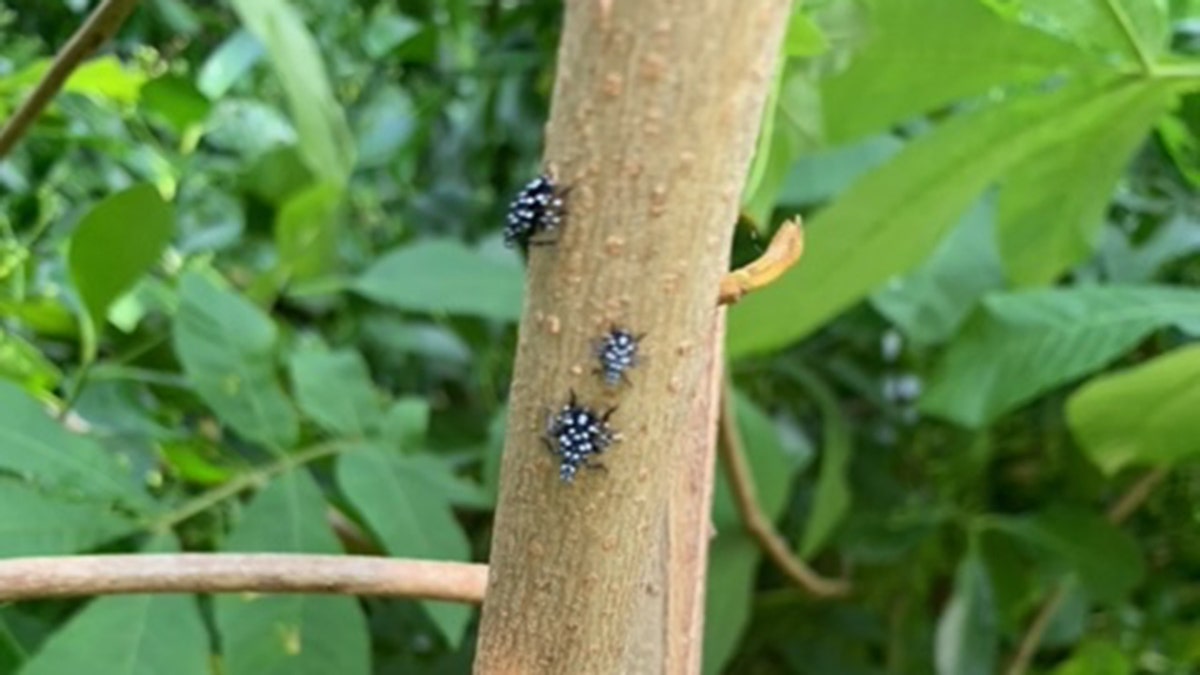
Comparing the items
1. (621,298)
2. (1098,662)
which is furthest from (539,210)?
(1098,662)

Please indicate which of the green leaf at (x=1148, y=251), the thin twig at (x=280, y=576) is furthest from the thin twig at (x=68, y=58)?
the green leaf at (x=1148, y=251)

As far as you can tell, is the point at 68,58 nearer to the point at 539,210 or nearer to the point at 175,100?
the point at 175,100

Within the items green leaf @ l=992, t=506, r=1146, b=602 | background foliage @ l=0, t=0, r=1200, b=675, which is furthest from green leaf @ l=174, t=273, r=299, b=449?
green leaf @ l=992, t=506, r=1146, b=602

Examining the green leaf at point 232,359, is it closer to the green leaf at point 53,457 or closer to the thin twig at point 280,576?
the green leaf at point 53,457

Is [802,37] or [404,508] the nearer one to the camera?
[802,37]

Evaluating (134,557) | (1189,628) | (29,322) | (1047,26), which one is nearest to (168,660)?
(134,557)

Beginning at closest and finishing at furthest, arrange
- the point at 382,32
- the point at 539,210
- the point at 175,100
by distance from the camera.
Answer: the point at 539,210, the point at 175,100, the point at 382,32

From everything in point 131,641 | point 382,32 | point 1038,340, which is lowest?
point 131,641
